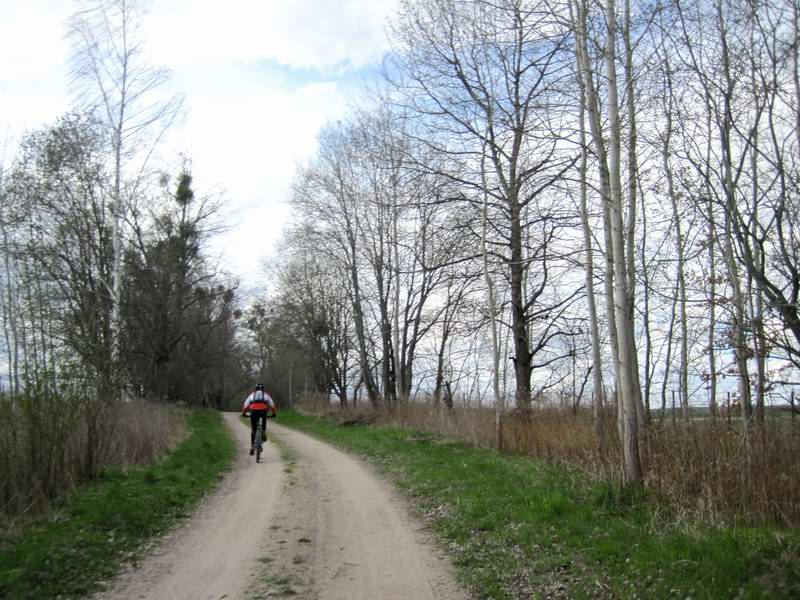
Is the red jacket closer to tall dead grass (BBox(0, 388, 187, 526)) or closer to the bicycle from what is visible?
the bicycle

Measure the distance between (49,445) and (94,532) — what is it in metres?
1.96

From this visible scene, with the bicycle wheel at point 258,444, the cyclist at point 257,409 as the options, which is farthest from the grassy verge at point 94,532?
the cyclist at point 257,409

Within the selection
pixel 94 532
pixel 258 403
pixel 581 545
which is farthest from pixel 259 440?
pixel 581 545

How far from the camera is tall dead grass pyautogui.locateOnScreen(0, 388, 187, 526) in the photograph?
785 centimetres

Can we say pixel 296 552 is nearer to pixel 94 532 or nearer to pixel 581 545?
pixel 94 532

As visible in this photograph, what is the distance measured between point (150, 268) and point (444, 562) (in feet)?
96.9

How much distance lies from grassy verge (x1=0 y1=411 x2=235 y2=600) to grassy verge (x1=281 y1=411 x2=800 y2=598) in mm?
3662

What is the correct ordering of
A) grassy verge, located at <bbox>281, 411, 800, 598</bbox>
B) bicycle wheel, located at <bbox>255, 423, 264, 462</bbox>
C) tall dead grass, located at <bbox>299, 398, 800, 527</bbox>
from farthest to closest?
bicycle wheel, located at <bbox>255, 423, 264, 462</bbox> < tall dead grass, located at <bbox>299, 398, 800, 527</bbox> < grassy verge, located at <bbox>281, 411, 800, 598</bbox>

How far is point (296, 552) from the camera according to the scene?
6848mm

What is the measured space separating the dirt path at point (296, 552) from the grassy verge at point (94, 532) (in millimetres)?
345

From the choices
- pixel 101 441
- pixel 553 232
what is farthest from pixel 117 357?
pixel 553 232

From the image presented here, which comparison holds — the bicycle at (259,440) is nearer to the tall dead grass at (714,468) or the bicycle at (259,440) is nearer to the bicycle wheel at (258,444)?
the bicycle wheel at (258,444)

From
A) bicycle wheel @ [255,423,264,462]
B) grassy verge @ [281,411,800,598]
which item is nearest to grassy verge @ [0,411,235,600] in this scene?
bicycle wheel @ [255,423,264,462]

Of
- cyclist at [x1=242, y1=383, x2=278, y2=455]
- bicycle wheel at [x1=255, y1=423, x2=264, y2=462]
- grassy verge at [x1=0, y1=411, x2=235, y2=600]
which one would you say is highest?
cyclist at [x1=242, y1=383, x2=278, y2=455]
